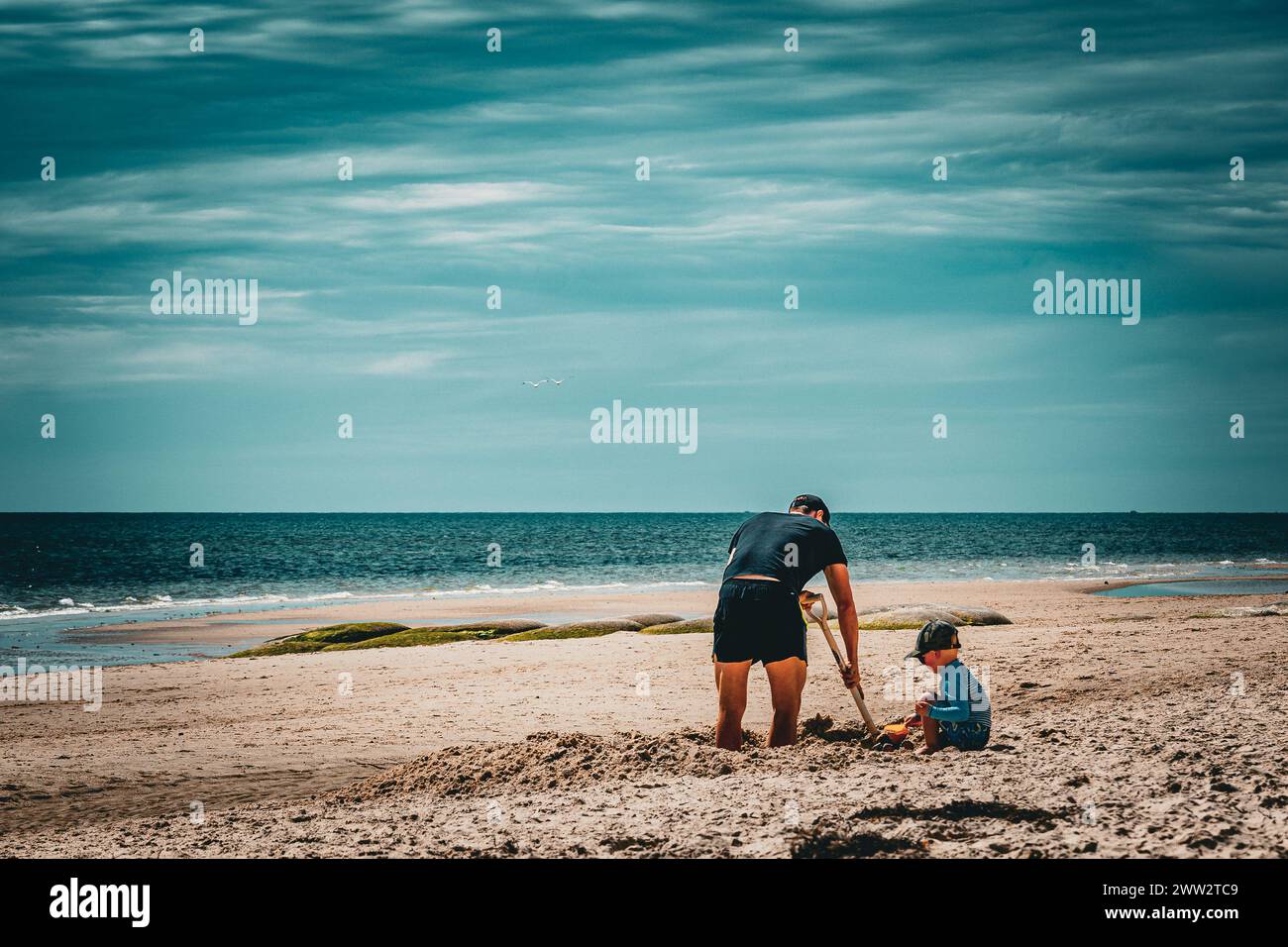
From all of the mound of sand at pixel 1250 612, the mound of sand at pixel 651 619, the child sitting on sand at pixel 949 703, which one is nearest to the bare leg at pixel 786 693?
the child sitting on sand at pixel 949 703

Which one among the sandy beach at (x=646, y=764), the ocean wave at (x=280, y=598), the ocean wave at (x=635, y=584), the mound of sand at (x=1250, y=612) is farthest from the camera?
the ocean wave at (x=635, y=584)

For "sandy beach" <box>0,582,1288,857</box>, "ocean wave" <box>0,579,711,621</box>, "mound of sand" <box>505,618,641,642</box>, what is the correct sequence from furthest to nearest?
"ocean wave" <box>0,579,711,621</box>
"mound of sand" <box>505,618,641,642</box>
"sandy beach" <box>0,582,1288,857</box>

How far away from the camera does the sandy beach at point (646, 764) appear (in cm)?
519

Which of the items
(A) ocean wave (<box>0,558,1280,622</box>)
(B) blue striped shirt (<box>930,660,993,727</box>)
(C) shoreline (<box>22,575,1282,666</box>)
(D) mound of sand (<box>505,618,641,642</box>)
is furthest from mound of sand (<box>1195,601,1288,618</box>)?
(A) ocean wave (<box>0,558,1280,622</box>)

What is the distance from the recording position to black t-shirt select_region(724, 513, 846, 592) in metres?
7.20

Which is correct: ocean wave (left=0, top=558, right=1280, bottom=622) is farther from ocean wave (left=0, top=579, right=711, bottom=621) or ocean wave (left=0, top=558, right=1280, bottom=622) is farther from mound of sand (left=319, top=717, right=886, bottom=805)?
mound of sand (left=319, top=717, right=886, bottom=805)

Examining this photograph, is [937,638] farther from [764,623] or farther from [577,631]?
[577,631]

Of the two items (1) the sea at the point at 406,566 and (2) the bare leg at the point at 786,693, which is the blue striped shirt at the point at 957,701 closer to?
(2) the bare leg at the point at 786,693

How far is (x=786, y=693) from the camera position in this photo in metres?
7.45

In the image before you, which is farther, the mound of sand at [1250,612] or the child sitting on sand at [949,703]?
the mound of sand at [1250,612]

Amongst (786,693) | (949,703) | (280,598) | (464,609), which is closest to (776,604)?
(786,693)

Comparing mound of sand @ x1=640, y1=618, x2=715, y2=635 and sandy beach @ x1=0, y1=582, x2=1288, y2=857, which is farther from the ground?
sandy beach @ x1=0, y1=582, x2=1288, y2=857
